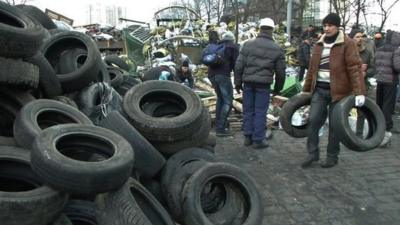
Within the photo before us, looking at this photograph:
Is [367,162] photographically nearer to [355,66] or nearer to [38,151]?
[355,66]

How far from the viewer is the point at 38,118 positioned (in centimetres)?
457

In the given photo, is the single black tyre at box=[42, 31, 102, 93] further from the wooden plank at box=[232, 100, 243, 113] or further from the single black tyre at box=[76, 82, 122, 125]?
the wooden plank at box=[232, 100, 243, 113]

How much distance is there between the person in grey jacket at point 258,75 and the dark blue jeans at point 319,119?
1.15 metres

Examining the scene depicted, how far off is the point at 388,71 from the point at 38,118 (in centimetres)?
681

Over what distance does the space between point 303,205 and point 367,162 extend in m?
2.31

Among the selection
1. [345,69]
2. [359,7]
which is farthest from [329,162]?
[359,7]

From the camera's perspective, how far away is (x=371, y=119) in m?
6.62

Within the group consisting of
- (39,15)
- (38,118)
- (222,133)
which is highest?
(39,15)

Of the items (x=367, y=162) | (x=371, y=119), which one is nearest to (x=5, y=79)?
(x=371, y=119)

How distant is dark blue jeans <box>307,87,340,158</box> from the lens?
6633mm

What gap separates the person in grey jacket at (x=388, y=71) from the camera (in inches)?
350

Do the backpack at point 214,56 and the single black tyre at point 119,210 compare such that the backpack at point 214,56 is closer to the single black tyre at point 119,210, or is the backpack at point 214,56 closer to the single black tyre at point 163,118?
the single black tyre at point 163,118

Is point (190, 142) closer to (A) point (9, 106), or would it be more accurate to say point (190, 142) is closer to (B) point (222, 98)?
(A) point (9, 106)

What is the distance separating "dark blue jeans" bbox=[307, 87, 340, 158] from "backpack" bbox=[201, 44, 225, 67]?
245cm
